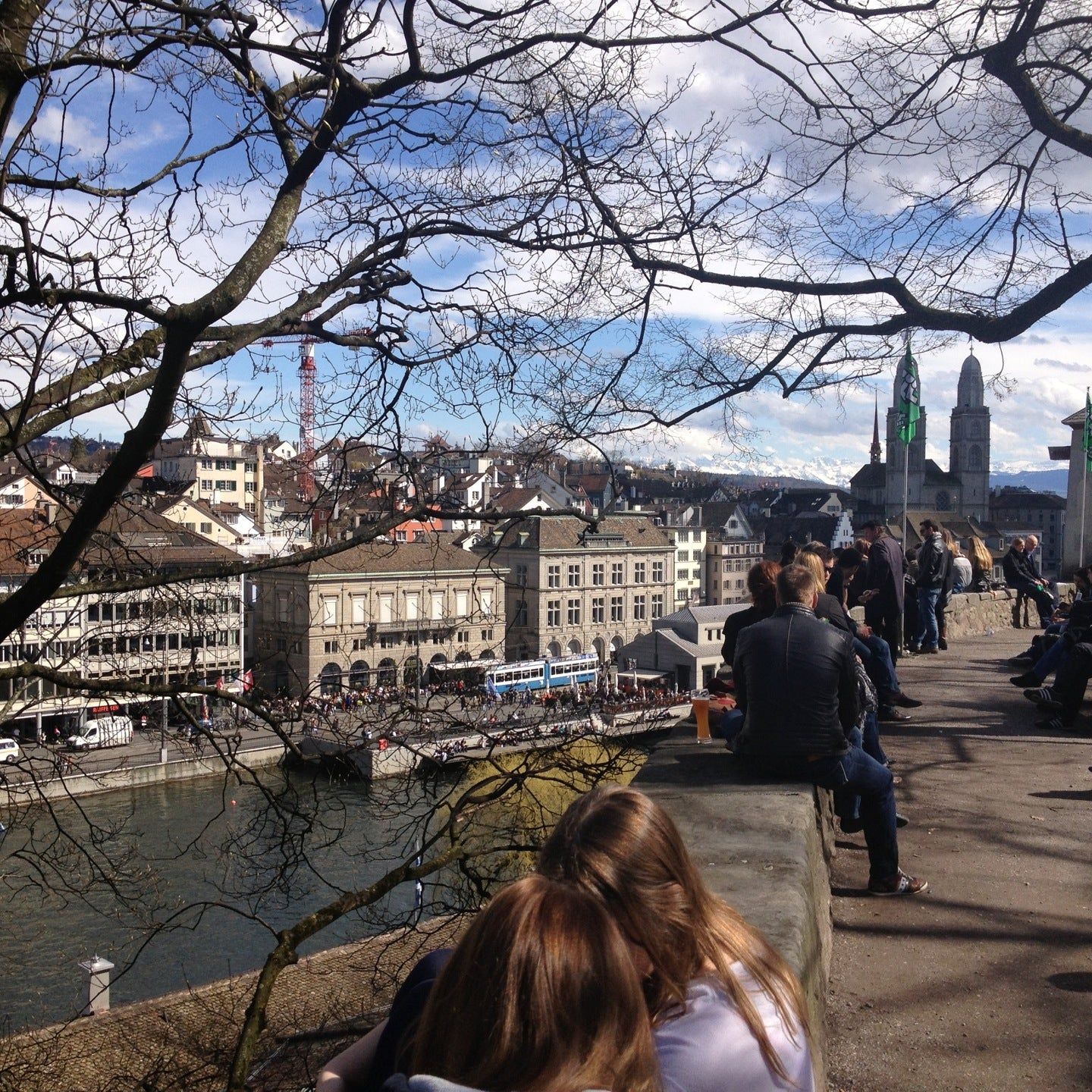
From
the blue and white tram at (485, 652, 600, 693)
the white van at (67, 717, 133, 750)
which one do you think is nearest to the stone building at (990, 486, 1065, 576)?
the blue and white tram at (485, 652, 600, 693)

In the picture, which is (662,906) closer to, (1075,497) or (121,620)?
(121,620)

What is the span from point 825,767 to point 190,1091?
10.6 feet

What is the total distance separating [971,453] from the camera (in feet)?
381

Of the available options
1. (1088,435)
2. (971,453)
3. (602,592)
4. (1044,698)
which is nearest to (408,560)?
(1044,698)

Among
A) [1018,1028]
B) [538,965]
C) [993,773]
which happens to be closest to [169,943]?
[993,773]

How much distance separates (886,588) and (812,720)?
571 centimetres

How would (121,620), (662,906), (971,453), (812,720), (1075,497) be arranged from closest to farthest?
(662,906) → (812,720) → (121,620) → (1075,497) → (971,453)

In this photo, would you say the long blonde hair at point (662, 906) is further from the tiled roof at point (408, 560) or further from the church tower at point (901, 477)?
the church tower at point (901, 477)

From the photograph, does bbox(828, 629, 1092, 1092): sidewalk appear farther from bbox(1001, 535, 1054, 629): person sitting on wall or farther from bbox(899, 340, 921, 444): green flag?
bbox(899, 340, 921, 444): green flag

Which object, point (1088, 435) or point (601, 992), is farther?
point (1088, 435)

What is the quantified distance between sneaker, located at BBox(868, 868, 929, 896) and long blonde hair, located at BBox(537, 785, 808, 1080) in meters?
2.54

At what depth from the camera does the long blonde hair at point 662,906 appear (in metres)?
1.67

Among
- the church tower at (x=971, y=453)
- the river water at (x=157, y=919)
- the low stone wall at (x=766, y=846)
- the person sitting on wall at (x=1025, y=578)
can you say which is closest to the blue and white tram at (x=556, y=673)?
the river water at (x=157, y=919)

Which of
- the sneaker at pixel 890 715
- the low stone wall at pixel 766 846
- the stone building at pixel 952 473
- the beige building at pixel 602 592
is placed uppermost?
the stone building at pixel 952 473
